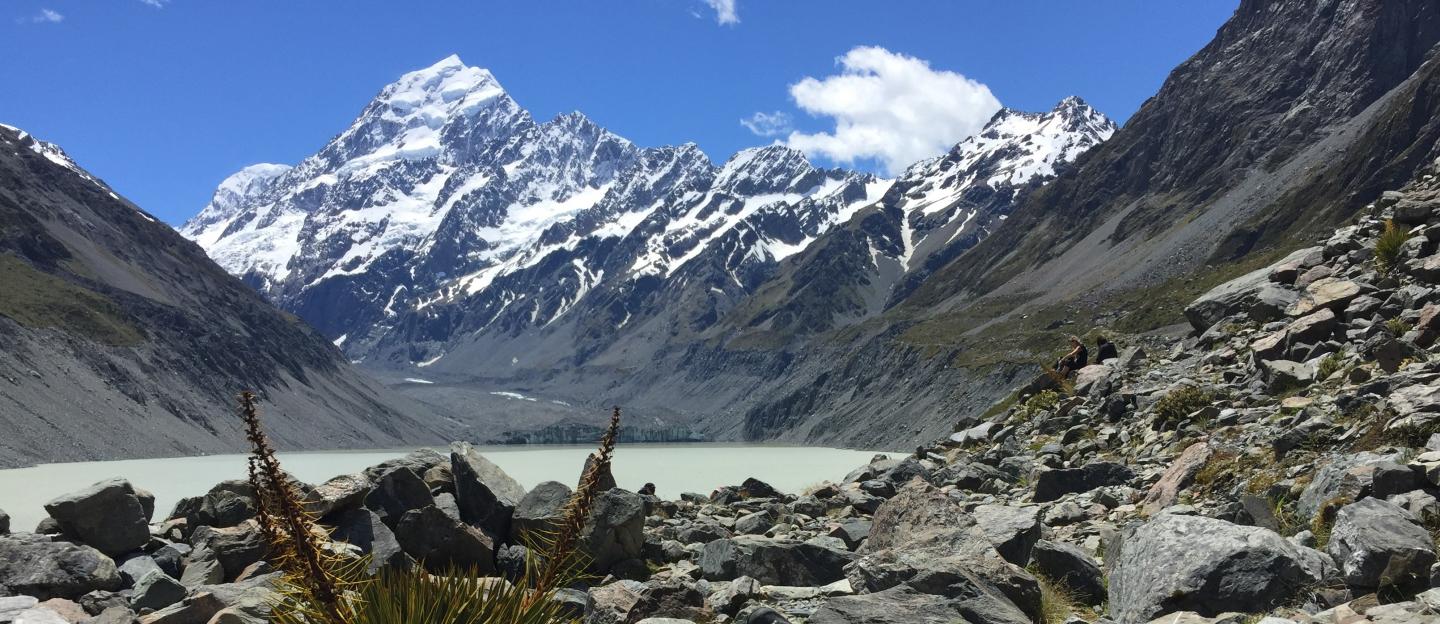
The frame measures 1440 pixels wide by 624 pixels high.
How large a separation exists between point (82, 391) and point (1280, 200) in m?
192

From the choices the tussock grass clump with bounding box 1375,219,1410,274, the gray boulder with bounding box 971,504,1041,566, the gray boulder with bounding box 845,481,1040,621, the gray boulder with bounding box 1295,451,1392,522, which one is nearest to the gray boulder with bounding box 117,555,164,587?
the gray boulder with bounding box 845,481,1040,621

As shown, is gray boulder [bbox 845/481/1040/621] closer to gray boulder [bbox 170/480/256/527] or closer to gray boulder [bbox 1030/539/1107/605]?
gray boulder [bbox 1030/539/1107/605]

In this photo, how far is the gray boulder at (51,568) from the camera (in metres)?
13.0

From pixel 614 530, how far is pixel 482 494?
2.81m

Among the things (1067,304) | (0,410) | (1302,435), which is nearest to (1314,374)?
(1302,435)

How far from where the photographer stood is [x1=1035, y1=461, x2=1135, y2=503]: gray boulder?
17.9 m

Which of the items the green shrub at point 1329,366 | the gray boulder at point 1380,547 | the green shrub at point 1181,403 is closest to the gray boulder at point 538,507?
the gray boulder at point 1380,547

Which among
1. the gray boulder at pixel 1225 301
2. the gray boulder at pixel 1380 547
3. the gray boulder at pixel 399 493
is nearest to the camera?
the gray boulder at pixel 1380 547

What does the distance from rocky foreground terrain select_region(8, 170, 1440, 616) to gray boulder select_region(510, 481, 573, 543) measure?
6cm

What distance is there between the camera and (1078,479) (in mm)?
18234

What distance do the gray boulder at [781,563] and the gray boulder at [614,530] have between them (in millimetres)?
1666

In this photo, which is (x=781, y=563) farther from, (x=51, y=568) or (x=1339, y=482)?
(x=51, y=568)

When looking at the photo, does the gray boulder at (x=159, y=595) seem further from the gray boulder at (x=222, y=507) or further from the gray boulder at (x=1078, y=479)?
the gray boulder at (x=1078, y=479)

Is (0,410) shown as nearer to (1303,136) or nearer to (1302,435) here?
(1302,435)
